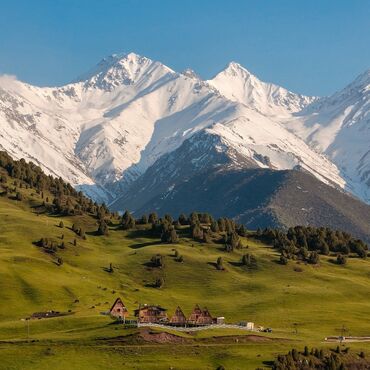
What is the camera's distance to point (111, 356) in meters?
141

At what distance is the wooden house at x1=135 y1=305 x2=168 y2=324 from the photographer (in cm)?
17150

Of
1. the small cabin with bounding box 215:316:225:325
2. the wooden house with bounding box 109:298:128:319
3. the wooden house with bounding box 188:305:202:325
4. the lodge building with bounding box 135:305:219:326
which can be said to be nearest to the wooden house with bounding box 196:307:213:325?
the lodge building with bounding box 135:305:219:326

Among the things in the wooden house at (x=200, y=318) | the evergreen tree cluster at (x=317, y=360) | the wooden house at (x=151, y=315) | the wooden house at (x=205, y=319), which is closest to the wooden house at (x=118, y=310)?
the wooden house at (x=151, y=315)

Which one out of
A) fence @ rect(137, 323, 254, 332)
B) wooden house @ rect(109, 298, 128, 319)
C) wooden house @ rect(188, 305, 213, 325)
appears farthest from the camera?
wooden house @ rect(188, 305, 213, 325)

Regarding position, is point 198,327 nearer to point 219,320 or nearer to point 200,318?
point 200,318

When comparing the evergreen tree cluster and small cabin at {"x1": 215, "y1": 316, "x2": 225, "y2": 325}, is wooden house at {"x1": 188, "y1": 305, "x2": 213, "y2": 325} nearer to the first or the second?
small cabin at {"x1": 215, "y1": 316, "x2": 225, "y2": 325}

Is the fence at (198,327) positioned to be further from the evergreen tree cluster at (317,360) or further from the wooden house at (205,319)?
the evergreen tree cluster at (317,360)

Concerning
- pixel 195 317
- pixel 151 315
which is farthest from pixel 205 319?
pixel 151 315

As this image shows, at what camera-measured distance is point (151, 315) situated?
174000 millimetres

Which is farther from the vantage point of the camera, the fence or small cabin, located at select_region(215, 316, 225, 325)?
small cabin, located at select_region(215, 316, 225, 325)

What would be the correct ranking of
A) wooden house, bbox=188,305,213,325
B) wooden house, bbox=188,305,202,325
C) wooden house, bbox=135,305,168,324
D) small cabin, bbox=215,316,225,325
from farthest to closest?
small cabin, bbox=215,316,225,325, wooden house, bbox=188,305,213,325, wooden house, bbox=188,305,202,325, wooden house, bbox=135,305,168,324

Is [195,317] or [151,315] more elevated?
[195,317]

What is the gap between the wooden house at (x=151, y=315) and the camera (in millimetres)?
171500

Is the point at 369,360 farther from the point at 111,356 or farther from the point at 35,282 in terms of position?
the point at 35,282
